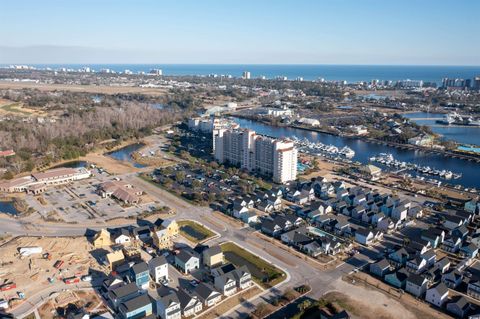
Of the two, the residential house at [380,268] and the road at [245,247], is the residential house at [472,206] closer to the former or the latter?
the road at [245,247]

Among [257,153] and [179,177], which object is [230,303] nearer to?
[179,177]

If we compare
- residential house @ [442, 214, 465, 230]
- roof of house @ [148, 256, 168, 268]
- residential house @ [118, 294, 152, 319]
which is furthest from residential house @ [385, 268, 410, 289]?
residential house @ [118, 294, 152, 319]

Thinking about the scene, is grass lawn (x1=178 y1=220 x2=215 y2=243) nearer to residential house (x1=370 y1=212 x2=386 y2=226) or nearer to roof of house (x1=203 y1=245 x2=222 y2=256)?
roof of house (x1=203 y1=245 x2=222 y2=256)

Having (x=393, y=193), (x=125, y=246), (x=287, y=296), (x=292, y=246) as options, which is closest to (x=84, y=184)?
(x=125, y=246)

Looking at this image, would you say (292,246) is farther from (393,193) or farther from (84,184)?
(84,184)

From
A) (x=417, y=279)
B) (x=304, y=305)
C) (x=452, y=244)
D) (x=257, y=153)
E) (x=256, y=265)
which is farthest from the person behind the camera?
→ (x=257, y=153)

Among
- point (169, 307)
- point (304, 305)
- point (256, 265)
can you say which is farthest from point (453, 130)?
point (169, 307)
